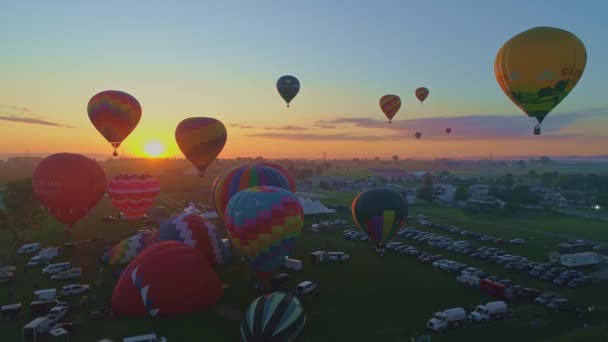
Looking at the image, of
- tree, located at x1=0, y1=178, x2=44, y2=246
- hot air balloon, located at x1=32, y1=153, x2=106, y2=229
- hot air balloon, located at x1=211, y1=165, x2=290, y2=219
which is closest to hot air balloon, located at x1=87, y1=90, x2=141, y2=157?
hot air balloon, located at x1=32, y1=153, x2=106, y2=229

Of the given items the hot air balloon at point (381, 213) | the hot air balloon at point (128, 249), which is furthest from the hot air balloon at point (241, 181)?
the hot air balloon at point (381, 213)

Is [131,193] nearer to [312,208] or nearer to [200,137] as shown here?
[200,137]

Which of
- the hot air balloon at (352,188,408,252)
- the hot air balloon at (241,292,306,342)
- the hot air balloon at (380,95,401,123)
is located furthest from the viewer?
the hot air balloon at (380,95,401,123)

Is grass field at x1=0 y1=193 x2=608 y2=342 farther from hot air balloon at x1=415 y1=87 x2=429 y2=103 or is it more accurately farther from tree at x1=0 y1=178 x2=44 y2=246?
hot air balloon at x1=415 y1=87 x2=429 y2=103

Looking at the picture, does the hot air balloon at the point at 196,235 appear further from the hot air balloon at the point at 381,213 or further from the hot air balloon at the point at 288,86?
the hot air balloon at the point at 288,86

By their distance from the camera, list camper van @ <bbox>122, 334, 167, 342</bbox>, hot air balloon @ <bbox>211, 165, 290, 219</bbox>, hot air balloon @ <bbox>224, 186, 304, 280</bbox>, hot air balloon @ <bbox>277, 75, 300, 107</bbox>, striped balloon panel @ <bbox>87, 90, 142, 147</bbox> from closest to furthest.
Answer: camper van @ <bbox>122, 334, 167, 342</bbox> → hot air balloon @ <bbox>224, 186, 304, 280</bbox> → hot air balloon @ <bbox>211, 165, 290, 219</bbox> → striped balloon panel @ <bbox>87, 90, 142, 147</bbox> → hot air balloon @ <bbox>277, 75, 300, 107</bbox>

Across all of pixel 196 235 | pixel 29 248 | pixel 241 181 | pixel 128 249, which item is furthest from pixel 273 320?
pixel 29 248

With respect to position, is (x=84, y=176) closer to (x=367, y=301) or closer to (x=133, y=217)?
(x=133, y=217)
